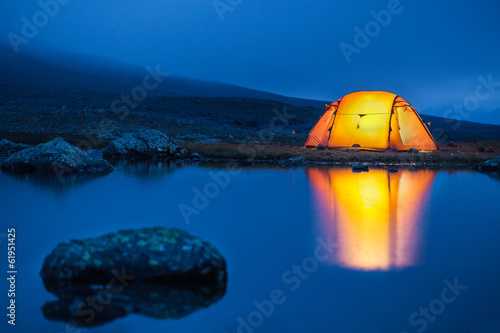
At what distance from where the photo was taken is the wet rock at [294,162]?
1828 centimetres

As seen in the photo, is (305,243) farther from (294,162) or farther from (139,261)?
(294,162)

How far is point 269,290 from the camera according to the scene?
4.20m

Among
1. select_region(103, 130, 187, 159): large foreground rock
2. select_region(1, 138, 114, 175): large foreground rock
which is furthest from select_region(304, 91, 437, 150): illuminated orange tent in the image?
select_region(1, 138, 114, 175): large foreground rock

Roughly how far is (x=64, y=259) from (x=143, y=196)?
539 centimetres

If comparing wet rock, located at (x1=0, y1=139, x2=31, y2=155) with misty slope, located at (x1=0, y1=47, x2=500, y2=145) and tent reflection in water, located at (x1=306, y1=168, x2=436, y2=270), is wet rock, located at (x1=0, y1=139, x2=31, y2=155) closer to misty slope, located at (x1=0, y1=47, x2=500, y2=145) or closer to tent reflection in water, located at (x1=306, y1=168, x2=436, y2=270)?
misty slope, located at (x1=0, y1=47, x2=500, y2=145)

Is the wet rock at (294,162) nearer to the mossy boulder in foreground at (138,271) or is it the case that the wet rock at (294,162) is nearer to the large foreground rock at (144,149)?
the large foreground rock at (144,149)

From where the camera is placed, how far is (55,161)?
48.2 ft

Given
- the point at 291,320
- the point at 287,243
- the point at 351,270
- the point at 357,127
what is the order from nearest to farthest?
1. the point at 291,320
2. the point at 351,270
3. the point at 287,243
4. the point at 357,127

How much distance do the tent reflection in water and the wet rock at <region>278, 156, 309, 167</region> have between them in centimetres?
413

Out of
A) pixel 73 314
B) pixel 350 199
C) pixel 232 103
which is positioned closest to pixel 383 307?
pixel 73 314

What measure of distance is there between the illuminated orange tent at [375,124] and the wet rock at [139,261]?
62.3 ft

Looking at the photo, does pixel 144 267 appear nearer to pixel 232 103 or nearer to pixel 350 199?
pixel 350 199

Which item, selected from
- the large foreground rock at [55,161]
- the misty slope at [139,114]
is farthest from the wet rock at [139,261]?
the misty slope at [139,114]

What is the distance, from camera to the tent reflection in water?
5.29 metres
